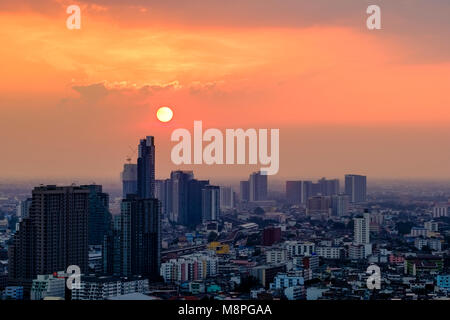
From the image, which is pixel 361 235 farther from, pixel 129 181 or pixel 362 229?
pixel 129 181

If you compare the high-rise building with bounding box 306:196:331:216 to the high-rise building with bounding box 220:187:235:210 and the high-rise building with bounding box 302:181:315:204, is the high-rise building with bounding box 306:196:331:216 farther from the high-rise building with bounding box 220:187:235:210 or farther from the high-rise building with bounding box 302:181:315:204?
the high-rise building with bounding box 220:187:235:210

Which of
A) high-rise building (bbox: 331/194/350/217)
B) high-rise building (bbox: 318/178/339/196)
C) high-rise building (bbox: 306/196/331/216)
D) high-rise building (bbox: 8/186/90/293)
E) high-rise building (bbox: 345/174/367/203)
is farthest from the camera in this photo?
high-rise building (bbox: 306/196/331/216)

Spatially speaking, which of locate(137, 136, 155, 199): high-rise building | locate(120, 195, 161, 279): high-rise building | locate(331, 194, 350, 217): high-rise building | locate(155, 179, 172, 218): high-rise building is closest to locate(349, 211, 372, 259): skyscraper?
locate(331, 194, 350, 217): high-rise building

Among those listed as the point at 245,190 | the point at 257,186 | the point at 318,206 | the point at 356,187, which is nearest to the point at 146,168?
the point at 245,190

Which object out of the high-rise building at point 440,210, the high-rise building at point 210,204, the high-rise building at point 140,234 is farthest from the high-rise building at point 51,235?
the high-rise building at point 440,210

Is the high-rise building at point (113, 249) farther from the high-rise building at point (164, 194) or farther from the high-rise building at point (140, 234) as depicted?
the high-rise building at point (164, 194)
